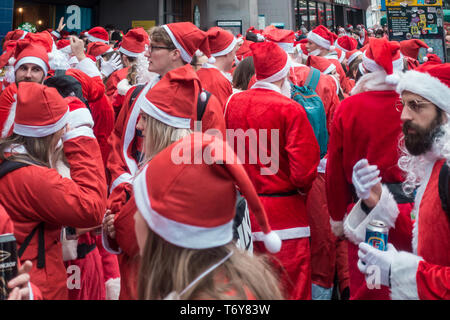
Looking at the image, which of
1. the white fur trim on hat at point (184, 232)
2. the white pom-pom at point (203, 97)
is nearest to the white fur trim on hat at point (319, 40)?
the white pom-pom at point (203, 97)

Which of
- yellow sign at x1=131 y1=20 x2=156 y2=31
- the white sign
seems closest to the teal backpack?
yellow sign at x1=131 y1=20 x2=156 y2=31

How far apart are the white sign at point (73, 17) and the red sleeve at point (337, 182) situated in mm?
18298

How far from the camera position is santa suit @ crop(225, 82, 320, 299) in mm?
3777

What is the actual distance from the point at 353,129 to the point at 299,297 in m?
1.31

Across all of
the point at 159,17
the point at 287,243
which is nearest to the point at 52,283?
the point at 287,243

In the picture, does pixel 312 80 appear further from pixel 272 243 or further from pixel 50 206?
pixel 272 243

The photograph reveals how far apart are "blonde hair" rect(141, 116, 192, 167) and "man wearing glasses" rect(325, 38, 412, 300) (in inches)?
50.4

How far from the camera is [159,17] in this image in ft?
63.7

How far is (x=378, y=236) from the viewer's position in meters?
2.63

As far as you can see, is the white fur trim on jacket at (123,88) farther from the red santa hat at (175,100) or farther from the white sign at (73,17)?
the white sign at (73,17)

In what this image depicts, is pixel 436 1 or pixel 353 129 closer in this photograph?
pixel 353 129

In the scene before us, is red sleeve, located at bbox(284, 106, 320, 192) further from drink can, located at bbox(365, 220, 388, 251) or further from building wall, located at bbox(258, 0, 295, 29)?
building wall, located at bbox(258, 0, 295, 29)
